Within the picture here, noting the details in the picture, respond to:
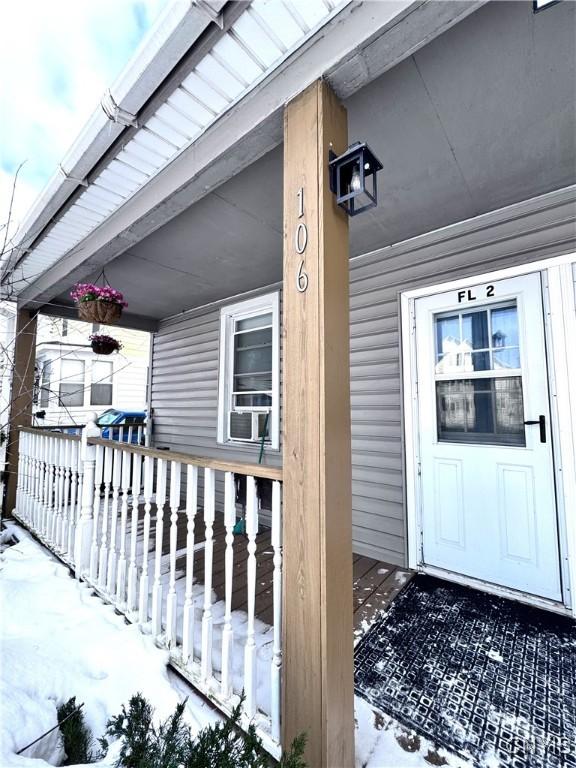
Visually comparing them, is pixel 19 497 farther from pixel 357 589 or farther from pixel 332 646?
pixel 332 646

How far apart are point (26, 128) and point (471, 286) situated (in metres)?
3.08

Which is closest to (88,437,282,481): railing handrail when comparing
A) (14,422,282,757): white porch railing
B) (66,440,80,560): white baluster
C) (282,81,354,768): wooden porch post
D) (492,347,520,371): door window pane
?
(14,422,282,757): white porch railing

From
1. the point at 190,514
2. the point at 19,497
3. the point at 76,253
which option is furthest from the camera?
the point at 19,497

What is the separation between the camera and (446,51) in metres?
1.31

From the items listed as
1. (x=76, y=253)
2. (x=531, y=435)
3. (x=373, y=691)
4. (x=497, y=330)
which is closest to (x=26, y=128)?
(x=76, y=253)

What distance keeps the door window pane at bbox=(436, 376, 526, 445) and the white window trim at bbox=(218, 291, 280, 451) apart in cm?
173

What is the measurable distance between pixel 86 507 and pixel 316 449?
7.38 feet

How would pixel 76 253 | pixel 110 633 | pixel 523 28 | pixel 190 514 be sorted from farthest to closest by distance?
1. pixel 76 253
2. pixel 110 633
3. pixel 190 514
4. pixel 523 28

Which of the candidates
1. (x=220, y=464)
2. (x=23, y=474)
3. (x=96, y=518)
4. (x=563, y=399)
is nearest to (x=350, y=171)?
(x=220, y=464)

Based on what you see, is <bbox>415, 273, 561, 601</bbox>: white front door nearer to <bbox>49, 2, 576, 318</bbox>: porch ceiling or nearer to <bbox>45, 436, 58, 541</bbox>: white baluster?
<bbox>49, 2, 576, 318</bbox>: porch ceiling

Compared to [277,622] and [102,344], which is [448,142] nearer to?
[277,622]

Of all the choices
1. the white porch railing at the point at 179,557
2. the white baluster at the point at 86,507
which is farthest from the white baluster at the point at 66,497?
the white baluster at the point at 86,507

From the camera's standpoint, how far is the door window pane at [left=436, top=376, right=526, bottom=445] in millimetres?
2420

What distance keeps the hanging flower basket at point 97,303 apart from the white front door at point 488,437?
2565 millimetres
